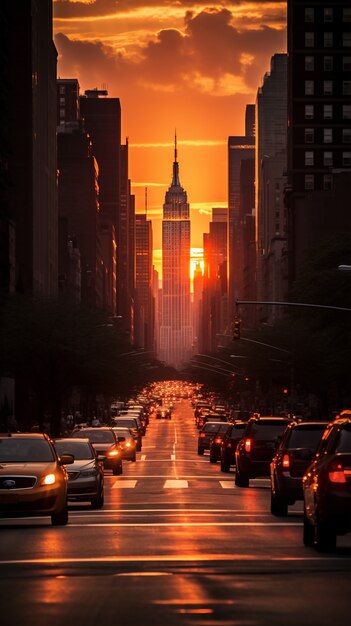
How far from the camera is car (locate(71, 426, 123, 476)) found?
4856 cm

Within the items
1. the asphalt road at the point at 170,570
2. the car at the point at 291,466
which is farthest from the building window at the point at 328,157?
the car at the point at 291,466

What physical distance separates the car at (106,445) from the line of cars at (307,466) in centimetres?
363

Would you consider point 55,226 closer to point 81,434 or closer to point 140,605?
point 81,434

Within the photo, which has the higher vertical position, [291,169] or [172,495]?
[291,169]

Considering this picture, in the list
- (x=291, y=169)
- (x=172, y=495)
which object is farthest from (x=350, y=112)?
(x=172, y=495)

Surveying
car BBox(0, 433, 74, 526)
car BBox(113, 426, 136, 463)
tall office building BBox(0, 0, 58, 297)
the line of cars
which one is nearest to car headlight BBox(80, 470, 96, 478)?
the line of cars

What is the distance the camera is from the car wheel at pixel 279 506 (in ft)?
91.9

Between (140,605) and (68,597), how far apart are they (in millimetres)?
975

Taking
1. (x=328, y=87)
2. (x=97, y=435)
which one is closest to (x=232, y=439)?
(x=97, y=435)

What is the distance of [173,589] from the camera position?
14781 mm

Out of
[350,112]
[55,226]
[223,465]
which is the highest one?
[350,112]

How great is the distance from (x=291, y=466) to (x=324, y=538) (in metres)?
8.74

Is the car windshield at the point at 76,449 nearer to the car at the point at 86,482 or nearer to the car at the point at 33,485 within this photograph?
the car at the point at 86,482

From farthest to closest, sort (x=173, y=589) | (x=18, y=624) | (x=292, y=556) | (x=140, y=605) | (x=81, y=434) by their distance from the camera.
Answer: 1. (x=81, y=434)
2. (x=292, y=556)
3. (x=173, y=589)
4. (x=140, y=605)
5. (x=18, y=624)
